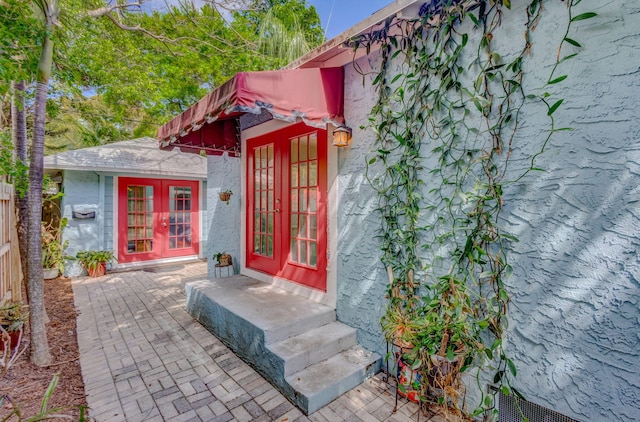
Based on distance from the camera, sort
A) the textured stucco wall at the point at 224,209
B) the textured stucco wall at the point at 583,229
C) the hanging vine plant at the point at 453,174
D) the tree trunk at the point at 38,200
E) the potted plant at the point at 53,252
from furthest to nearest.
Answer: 1. the potted plant at the point at 53,252
2. the textured stucco wall at the point at 224,209
3. the tree trunk at the point at 38,200
4. the hanging vine plant at the point at 453,174
5. the textured stucco wall at the point at 583,229

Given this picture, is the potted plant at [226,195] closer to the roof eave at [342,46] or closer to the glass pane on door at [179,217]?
the roof eave at [342,46]

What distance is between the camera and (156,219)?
351 inches

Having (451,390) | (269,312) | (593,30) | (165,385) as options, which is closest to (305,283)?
(269,312)

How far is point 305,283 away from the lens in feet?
14.3

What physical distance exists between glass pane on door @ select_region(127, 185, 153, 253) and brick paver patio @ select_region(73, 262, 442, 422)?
12.6 feet

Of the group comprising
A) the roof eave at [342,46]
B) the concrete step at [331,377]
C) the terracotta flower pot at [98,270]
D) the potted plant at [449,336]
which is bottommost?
the concrete step at [331,377]

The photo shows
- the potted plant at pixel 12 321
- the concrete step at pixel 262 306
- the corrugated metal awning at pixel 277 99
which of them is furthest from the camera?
the potted plant at pixel 12 321

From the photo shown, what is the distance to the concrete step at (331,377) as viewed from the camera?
268 centimetres

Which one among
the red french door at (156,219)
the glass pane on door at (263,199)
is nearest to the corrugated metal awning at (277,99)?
the glass pane on door at (263,199)

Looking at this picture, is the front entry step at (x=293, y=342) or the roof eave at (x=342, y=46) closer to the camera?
the roof eave at (x=342, y=46)

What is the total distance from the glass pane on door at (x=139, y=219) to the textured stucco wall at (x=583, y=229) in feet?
30.0

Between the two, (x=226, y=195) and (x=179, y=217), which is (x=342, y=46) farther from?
(x=179, y=217)

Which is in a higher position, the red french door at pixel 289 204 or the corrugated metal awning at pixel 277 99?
the corrugated metal awning at pixel 277 99

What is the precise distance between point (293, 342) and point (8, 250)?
4.84 m
